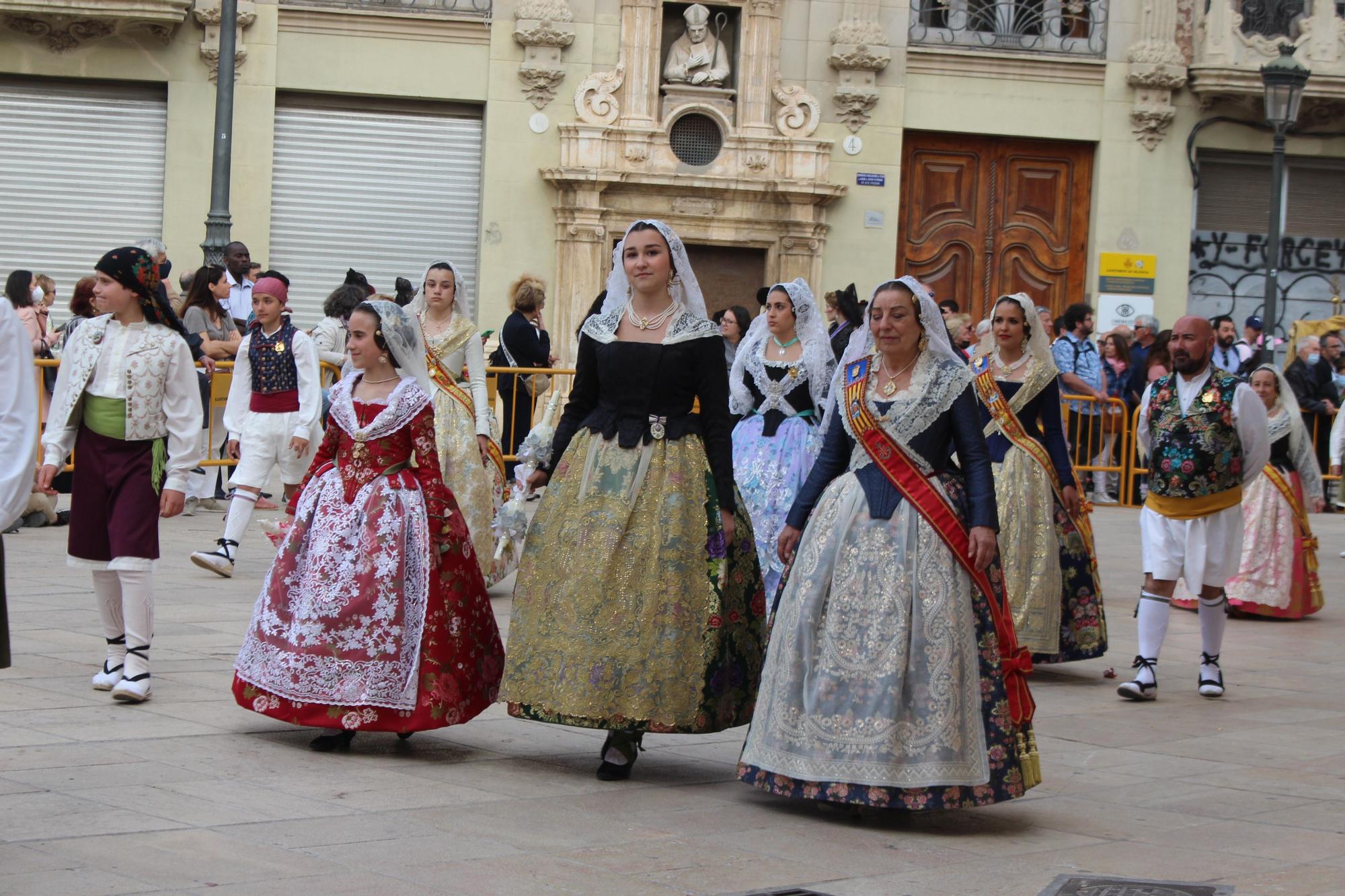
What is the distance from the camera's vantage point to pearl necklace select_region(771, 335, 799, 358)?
10.7 meters

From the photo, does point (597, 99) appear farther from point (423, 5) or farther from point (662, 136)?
point (423, 5)

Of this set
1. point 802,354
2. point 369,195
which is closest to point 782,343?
point 802,354

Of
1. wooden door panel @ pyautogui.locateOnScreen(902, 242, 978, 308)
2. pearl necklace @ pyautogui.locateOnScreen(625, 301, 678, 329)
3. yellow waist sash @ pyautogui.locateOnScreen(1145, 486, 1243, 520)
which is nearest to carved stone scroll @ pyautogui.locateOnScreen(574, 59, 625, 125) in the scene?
wooden door panel @ pyautogui.locateOnScreen(902, 242, 978, 308)

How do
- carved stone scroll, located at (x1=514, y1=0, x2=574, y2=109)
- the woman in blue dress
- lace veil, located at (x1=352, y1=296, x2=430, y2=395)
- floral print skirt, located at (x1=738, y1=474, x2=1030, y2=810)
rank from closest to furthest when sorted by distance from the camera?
1. floral print skirt, located at (x1=738, y1=474, x2=1030, y2=810)
2. lace veil, located at (x1=352, y1=296, x2=430, y2=395)
3. the woman in blue dress
4. carved stone scroll, located at (x1=514, y1=0, x2=574, y2=109)

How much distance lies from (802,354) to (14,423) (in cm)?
626

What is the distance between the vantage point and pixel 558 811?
6199 millimetres

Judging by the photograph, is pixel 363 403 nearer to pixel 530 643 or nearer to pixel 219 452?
pixel 530 643

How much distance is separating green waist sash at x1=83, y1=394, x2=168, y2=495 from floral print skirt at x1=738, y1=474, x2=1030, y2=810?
2.87m

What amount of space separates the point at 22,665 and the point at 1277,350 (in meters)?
18.1

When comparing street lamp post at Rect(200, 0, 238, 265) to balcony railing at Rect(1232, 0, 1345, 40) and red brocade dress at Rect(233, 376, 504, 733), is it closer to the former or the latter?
red brocade dress at Rect(233, 376, 504, 733)

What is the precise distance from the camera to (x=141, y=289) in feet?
26.0

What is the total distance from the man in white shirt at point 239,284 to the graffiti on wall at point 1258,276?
1247 centimetres

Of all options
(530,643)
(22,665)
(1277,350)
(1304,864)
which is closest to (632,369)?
(530,643)

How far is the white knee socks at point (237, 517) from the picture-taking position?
38.1 feet
